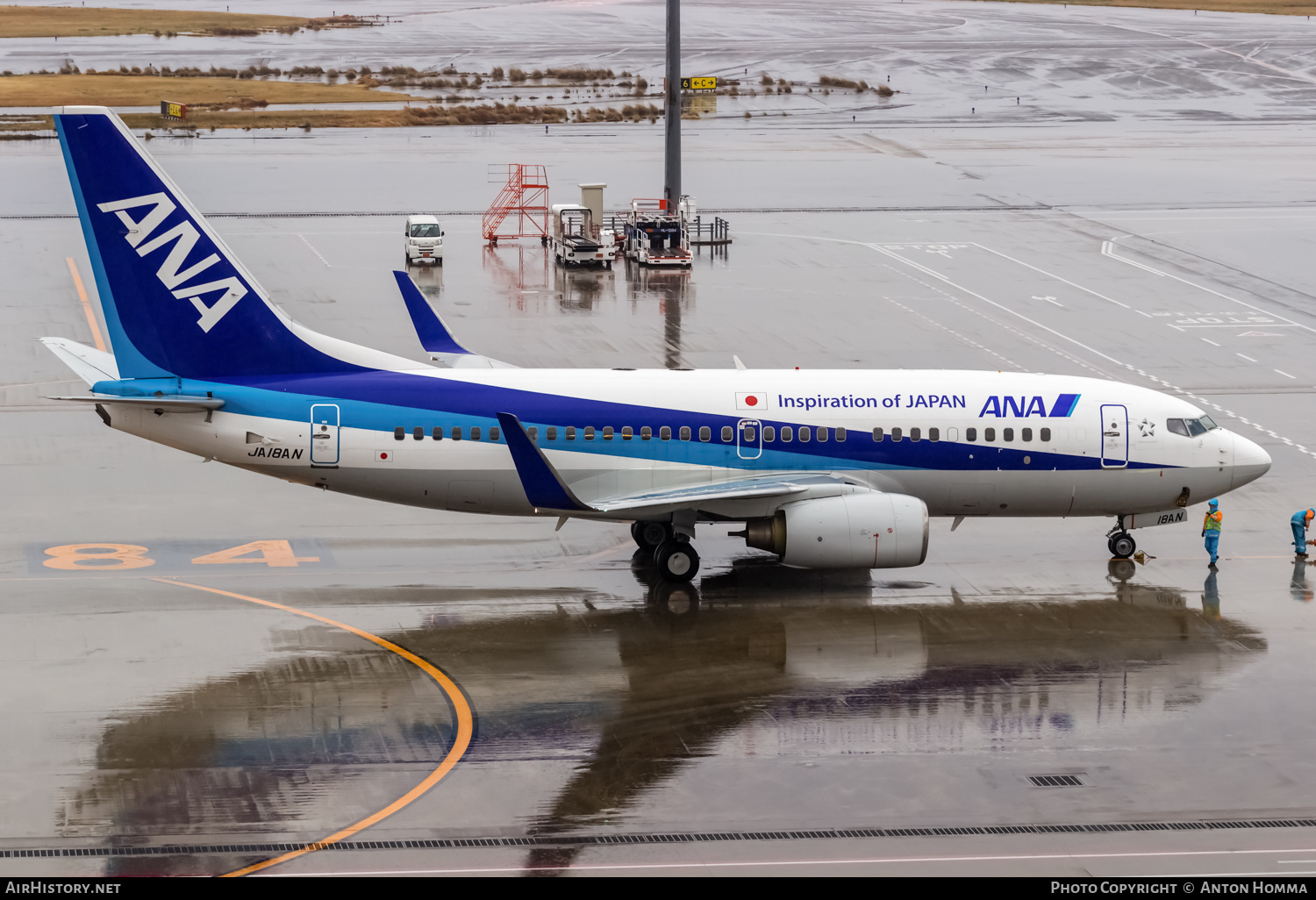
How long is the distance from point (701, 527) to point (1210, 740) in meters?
15.4

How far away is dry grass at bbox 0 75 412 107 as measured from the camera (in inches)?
5236

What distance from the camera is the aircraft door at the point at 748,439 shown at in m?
35.3

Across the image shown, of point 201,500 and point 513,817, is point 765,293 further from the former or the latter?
point 513,817

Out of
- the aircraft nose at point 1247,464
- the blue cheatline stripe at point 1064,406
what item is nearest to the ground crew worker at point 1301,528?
the aircraft nose at point 1247,464

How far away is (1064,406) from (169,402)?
2038 cm

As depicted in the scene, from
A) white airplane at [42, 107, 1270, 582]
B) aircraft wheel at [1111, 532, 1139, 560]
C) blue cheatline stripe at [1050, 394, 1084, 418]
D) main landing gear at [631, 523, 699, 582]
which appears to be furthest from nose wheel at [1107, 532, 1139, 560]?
main landing gear at [631, 523, 699, 582]

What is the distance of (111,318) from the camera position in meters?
34.2

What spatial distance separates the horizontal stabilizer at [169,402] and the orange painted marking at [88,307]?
20124 mm

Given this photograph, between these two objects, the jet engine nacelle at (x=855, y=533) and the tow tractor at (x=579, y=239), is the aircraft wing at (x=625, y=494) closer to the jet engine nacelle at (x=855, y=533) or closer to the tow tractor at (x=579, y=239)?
the jet engine nacelle at (x=855, y=533)

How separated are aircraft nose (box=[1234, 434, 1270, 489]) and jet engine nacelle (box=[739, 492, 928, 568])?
27.7 feet

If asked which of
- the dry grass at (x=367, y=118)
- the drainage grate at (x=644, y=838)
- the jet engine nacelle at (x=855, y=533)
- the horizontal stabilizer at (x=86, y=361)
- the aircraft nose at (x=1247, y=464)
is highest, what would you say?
the dry grass at (x=367, y=118)

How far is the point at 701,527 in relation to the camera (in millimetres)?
39750

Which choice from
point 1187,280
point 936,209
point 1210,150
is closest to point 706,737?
point 1187,280

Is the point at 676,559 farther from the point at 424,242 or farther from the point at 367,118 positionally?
the point at 367,118
